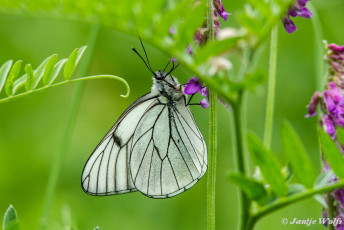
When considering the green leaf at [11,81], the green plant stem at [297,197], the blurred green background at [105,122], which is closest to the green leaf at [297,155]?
the green plant stem at [297,197]

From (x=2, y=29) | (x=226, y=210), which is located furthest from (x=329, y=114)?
(x=2, y=29)

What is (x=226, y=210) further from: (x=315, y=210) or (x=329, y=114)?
(x=329, y=114)

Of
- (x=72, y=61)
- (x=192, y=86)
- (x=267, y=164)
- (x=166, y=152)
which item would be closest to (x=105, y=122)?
(x=166, y=152)

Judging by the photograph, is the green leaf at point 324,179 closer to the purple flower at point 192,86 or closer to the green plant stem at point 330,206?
the green plant stem at point 330,206

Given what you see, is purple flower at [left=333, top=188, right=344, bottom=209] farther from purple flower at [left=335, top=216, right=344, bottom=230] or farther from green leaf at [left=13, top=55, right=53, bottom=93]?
green leaf at [left=13, top=55, right=53, bottom=93]

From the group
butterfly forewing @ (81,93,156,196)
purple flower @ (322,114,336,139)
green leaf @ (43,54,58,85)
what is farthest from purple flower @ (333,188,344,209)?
butterfly forewing @ (81,93,156,196)
